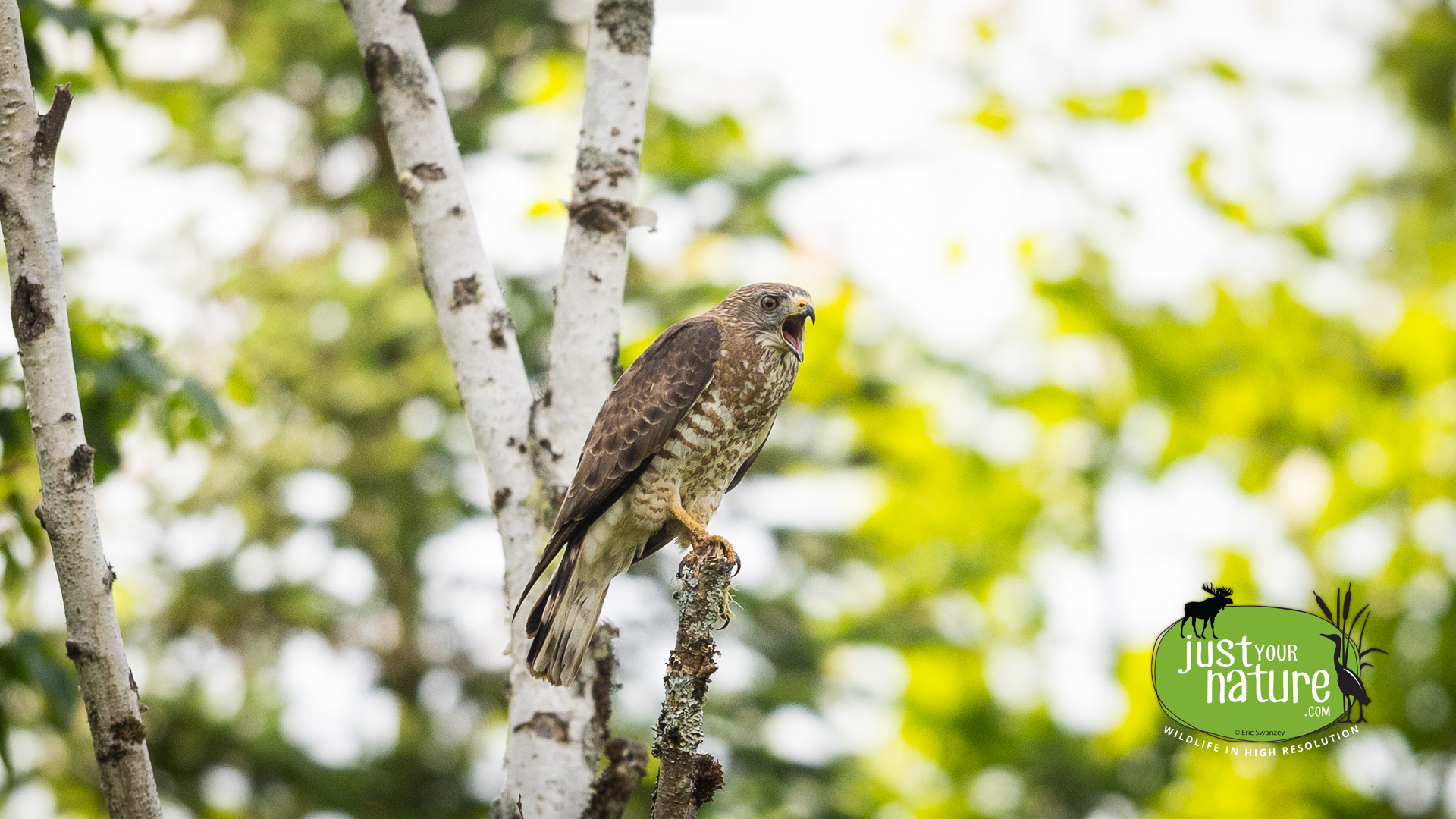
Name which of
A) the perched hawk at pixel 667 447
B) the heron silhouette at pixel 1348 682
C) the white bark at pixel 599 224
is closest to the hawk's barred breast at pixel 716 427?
the perched hawk at pixel 667 447

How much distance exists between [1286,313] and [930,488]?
2.36 meters

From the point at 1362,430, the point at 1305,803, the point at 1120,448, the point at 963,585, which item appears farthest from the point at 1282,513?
the point at 963,585

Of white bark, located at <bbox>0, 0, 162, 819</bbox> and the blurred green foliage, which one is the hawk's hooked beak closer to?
white bark, located at <bbox>0, 0, 162, 819</bbox>

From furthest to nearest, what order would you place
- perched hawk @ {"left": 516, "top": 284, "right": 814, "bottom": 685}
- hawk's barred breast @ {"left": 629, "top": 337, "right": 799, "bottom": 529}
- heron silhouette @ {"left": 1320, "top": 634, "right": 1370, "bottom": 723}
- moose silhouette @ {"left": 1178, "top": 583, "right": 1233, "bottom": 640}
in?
heron silhouette @ {"left": 1320, "top": 634, "right": 1370, "bottom": 723} < moose silhouette @ {"left": 1178, "top": 583, "right": 1233, "bottom": 640} < hawk's barred breast @ {"left": 629, "top": 337, "right": 799, "bottom": 529} < perched hawk @ {"left": 516, "top": 284, "right": 814, "bottom": 685}

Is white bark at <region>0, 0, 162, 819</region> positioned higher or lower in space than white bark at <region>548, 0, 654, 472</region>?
lower

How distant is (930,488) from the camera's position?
6.18 m

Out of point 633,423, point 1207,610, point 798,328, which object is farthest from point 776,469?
point 633,423

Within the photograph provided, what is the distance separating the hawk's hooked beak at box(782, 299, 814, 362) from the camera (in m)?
3.26

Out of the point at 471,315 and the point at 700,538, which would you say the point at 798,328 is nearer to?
the point at 700,538

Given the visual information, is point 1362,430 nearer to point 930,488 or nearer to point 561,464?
point 930,488

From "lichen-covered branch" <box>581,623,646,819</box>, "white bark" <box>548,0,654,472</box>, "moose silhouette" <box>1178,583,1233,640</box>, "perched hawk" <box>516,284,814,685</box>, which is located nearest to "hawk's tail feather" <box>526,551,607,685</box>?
"perched hawk" <box>516,284,814,685</box>

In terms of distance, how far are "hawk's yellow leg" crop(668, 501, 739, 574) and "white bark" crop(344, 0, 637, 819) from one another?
0.42 m

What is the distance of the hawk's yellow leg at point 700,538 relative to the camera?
2.95 m

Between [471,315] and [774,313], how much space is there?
0.98 metres
